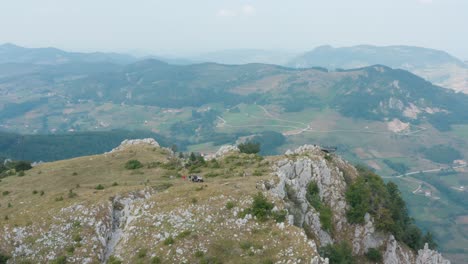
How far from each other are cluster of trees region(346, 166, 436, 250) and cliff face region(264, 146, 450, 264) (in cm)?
129

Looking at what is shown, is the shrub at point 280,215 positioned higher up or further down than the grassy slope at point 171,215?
higher up

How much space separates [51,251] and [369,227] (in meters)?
49.0

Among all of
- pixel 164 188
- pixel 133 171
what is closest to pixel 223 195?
pixel 164 188

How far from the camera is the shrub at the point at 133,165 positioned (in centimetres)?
7000

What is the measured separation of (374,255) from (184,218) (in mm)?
34949

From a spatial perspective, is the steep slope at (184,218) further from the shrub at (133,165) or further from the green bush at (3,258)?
the shrub at (133,165)

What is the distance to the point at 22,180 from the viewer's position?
215 feet

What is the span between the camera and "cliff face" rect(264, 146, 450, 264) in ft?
178

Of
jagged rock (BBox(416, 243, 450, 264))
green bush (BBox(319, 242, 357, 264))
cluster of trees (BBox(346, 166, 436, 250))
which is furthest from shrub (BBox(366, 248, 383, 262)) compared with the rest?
jagged rock (BBox(416, 243, 450, 264))

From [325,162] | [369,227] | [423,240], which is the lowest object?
[423,240]

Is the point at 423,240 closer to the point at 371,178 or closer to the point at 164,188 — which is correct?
the point at 371,178

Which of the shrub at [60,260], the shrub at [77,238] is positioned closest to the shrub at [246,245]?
the shrub at [77,238]

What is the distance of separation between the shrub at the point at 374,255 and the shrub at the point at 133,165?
147 feet

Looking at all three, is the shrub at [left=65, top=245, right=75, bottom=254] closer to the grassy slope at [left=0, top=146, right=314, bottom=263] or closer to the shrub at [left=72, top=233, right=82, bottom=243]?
the grassy slope at [left=0, top=146, right=314, bottom=263]
